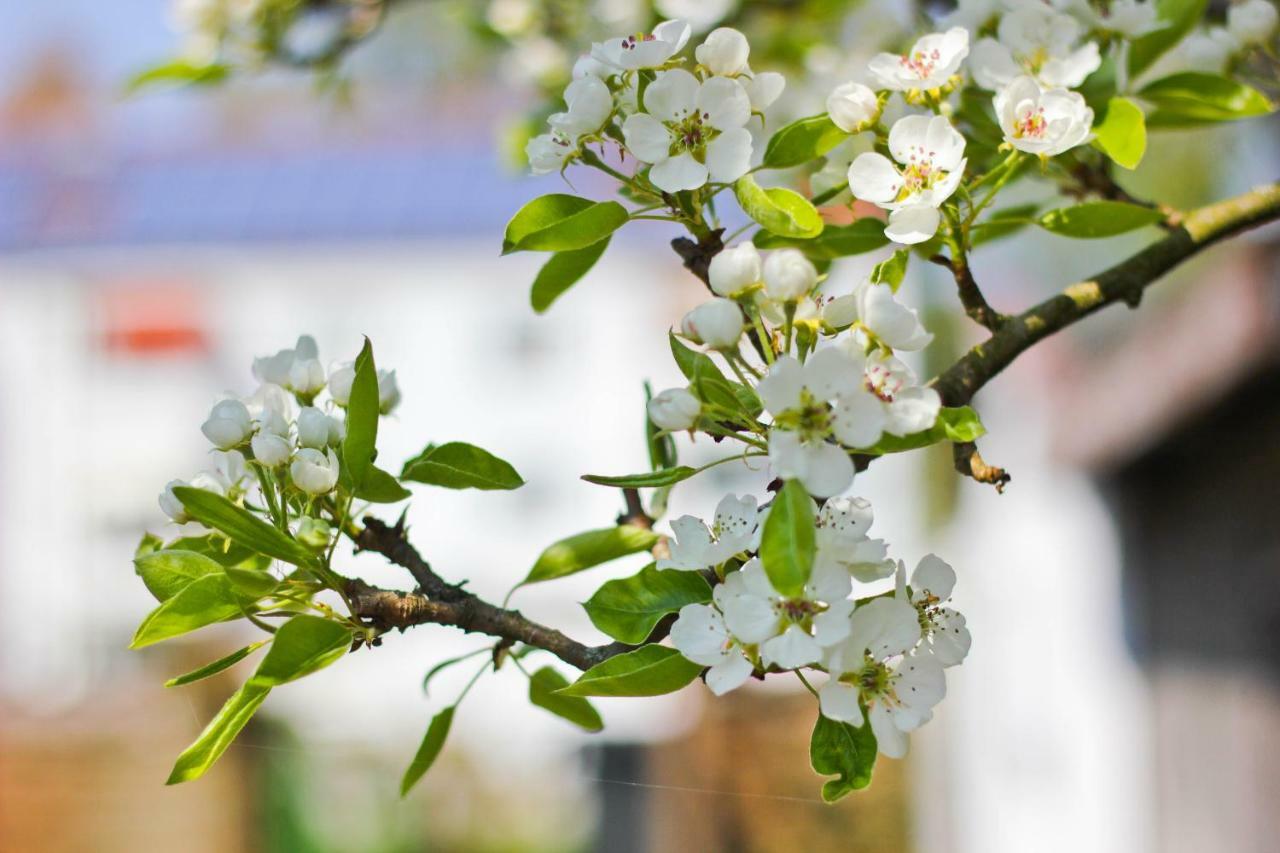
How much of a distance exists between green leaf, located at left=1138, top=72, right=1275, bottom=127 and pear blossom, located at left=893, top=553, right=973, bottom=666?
37 cm

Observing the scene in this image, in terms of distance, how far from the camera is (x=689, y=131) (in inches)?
22.2

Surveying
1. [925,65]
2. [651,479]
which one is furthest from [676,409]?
[925,65]

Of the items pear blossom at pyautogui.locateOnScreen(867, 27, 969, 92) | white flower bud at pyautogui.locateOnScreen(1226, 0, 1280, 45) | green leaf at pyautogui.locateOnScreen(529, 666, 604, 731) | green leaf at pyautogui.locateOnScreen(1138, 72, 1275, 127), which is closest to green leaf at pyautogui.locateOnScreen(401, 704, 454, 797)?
green leaf at pyautogui.locateOnScreen(529, 666, 604, 731)

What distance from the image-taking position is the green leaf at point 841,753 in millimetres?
543

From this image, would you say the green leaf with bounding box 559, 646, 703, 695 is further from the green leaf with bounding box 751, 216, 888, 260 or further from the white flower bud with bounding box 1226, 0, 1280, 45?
the white flower bud with bounding box 1226, 0, 1280, 45

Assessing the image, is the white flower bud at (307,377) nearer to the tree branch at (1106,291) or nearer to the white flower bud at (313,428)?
the white flower bud at (313,428)

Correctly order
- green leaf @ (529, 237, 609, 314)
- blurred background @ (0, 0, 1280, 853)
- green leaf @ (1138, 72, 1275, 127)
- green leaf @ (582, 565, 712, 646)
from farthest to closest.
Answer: blurred background @ (0, 0, 1280, 853) → green leaf @ (1138, 72, 1275, 127) → green leaf @ (529, 237, 609, 314) → green leaf @ (582, 565, 712, 646)

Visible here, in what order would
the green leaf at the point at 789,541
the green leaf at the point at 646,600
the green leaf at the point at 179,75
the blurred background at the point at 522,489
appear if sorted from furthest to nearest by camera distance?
the blurred background at the point at 522,489, the green leaf at the point at 179,75, the green leaf at the point at 646,600, the green leaf at the point at 789,541

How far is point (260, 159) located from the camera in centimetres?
1045

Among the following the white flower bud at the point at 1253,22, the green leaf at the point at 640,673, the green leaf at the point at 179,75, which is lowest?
the green leaf at the point at 640,673

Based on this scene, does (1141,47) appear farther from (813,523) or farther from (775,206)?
(813,523)

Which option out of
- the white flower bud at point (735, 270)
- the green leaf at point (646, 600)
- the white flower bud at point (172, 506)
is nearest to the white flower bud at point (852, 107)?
the white flower bud at point (735, 270)

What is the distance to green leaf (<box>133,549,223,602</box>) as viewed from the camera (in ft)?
1.89

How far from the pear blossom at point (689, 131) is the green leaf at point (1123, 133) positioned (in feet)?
0.61
